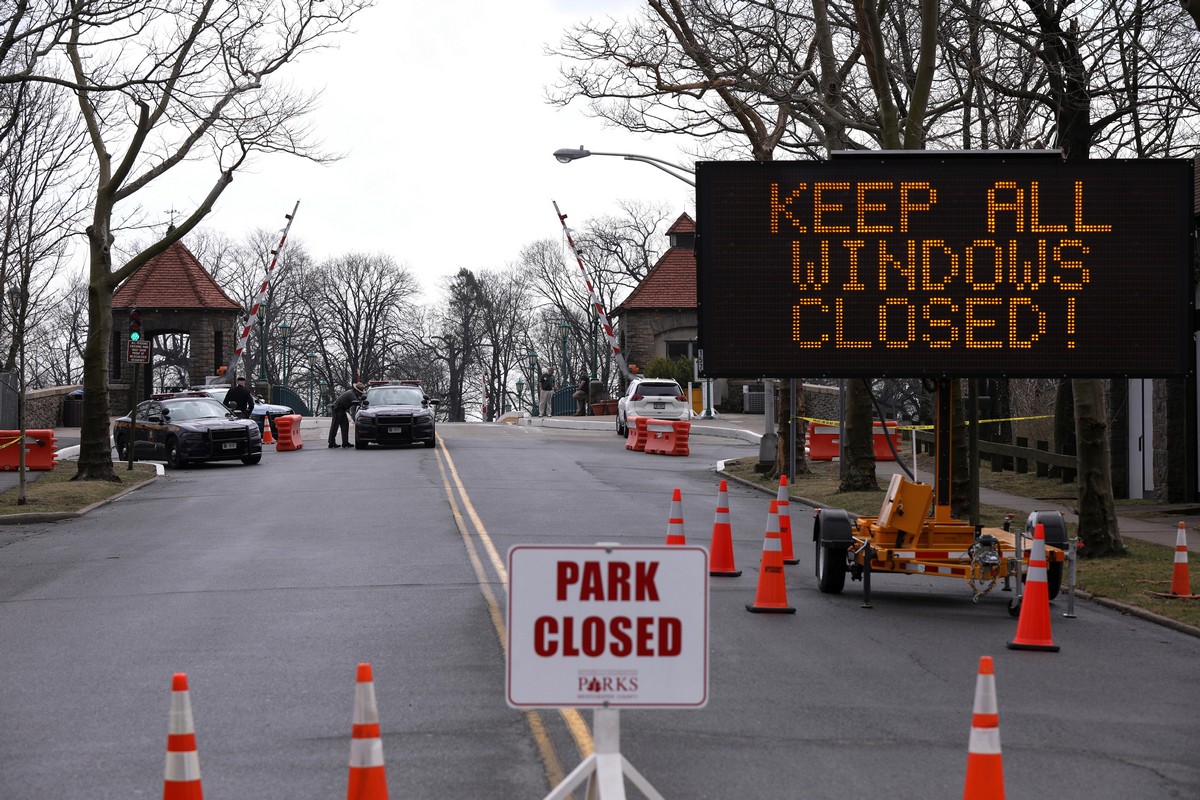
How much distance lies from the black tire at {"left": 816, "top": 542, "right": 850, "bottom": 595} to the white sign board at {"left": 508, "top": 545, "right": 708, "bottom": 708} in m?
8.04

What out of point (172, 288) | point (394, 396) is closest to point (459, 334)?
point (172, 288)

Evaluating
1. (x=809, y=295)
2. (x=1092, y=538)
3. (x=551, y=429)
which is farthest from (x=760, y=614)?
(x=551, y=429)

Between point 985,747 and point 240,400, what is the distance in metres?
33.2

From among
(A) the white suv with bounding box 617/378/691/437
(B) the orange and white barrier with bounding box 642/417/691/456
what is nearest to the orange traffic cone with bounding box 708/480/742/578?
(B) the orange and white barrier with bounding box 642/417/691/456

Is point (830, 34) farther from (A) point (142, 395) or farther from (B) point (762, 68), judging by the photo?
(A) point (142, 395)

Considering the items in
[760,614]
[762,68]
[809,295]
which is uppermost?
[762,68]

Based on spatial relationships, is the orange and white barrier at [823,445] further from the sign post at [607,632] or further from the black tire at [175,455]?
the sign post at [607,632]

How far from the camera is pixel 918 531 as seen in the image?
42.4 feet

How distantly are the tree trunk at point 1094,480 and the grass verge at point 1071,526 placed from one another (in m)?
0.21

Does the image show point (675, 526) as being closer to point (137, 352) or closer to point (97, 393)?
point (97, 393)

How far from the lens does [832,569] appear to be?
44.2 ft

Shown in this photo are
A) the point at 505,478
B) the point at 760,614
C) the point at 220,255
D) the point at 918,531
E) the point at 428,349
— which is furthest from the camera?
the point at 428,349

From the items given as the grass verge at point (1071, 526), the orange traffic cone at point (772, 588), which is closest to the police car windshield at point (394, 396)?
the grass verge at point (1071, 526)

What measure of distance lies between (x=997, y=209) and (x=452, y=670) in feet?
20.4
